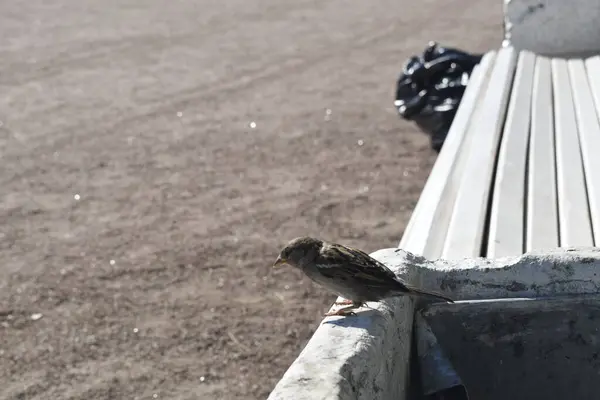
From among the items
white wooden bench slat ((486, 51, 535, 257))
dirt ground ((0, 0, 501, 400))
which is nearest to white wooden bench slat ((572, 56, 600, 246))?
white wooden bench slat ((486, 51, 535, 257))

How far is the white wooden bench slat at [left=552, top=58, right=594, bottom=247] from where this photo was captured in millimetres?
3918

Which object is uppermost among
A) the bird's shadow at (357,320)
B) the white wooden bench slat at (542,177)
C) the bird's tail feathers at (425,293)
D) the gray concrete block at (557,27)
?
the bird's shadow at (357,320)

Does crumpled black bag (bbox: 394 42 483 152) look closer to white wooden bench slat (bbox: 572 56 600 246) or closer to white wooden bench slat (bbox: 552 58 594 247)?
white wooden bench slat (bbox: 572 56 600 246)


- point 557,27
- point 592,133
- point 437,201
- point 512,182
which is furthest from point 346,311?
point 557,27

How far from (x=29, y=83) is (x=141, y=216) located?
→ 4.70 meters

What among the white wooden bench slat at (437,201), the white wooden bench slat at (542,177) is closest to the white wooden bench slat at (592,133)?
the white wooden bench slat at (542,177)

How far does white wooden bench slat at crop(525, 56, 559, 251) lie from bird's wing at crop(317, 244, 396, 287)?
31.1 inches

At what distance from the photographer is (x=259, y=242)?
6703 millimetres

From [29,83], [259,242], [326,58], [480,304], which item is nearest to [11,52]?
[29,83]

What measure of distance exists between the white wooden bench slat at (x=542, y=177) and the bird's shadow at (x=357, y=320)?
3.12 feet

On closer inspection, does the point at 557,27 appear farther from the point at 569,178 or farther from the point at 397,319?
the point at 397,319

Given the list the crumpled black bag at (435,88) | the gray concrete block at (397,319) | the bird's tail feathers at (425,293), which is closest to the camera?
the gray concrete block at (397,319)

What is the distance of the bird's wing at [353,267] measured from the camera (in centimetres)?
299

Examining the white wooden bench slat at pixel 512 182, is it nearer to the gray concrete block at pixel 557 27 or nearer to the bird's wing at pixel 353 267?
the bird's wing at pixel 353 267
